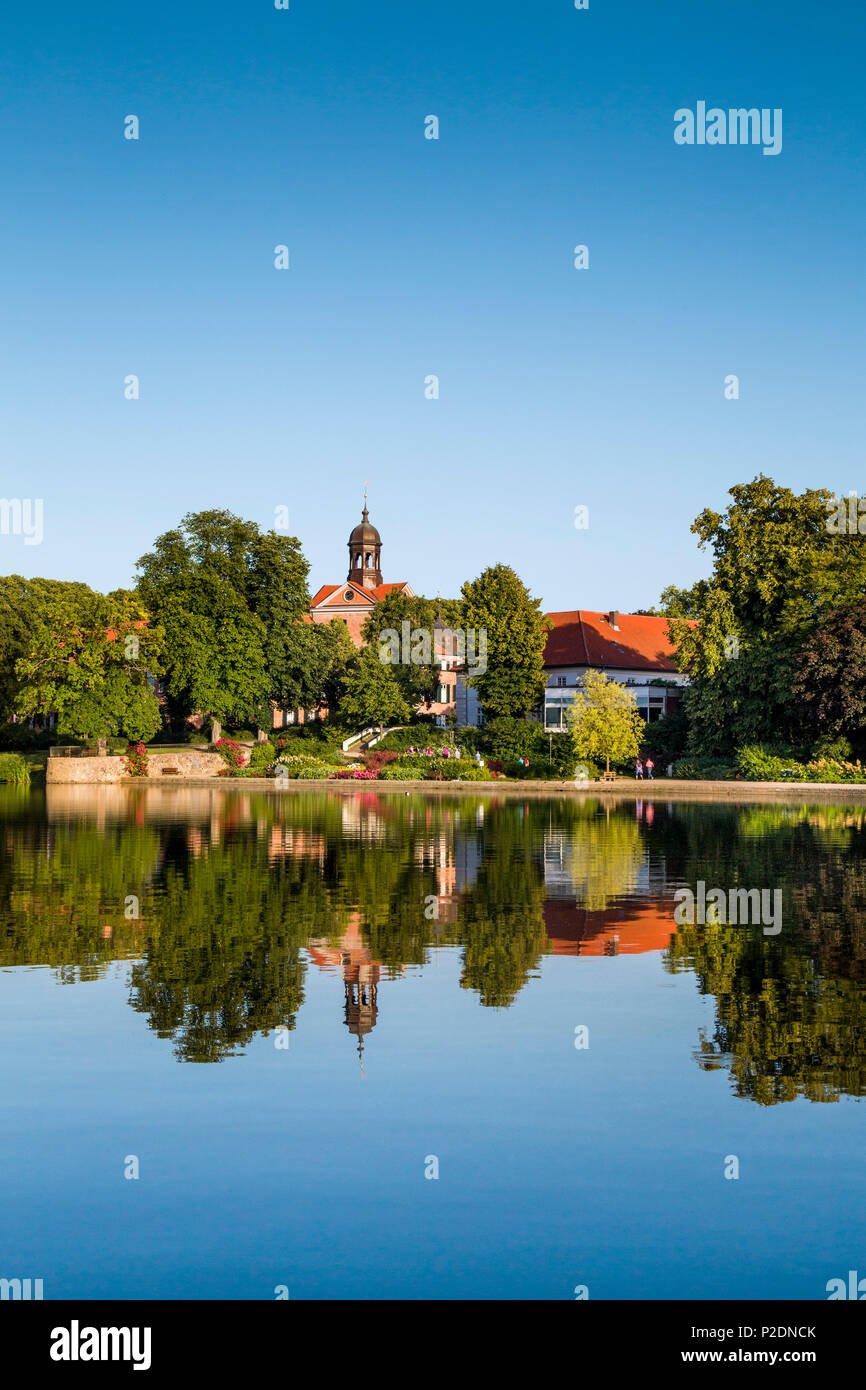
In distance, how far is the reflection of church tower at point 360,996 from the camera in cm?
1102

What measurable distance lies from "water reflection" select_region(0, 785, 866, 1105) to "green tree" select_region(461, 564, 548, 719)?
29.8 meters

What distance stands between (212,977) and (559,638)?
6797 centimetres

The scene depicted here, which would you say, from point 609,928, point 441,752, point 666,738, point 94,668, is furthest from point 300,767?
point 609,928

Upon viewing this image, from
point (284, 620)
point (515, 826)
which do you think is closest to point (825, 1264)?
point (515, 826)

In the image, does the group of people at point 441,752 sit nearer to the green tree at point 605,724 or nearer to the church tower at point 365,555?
the green tree at point 605,724

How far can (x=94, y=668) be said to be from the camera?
202ft

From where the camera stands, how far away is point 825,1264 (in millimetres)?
6508

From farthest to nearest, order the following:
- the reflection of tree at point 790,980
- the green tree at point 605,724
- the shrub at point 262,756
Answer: the shrub at point 262,756, the green tree at point 605,724, the reflection of tree at point 790,980

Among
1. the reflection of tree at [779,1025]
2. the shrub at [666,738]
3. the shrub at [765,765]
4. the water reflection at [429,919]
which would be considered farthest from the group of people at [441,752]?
the reflection of tree at [779,1025]

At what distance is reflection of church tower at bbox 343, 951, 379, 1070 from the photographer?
11019 millimetres

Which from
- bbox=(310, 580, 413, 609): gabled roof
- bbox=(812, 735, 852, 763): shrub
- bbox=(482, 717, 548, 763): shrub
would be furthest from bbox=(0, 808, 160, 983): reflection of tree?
bbox=(310, 580, 413, 609): gabled roof

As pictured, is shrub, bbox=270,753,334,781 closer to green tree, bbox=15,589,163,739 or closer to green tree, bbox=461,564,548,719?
green tree, bbox=15,589,163,739

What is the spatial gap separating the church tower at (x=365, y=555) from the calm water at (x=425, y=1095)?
309ft
